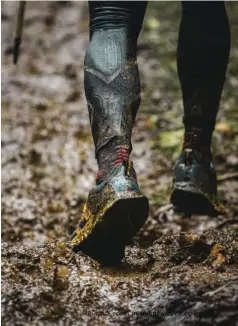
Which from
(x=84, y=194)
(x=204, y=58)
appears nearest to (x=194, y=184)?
(x=204, y=58)

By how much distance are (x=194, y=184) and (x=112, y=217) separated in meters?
0.86

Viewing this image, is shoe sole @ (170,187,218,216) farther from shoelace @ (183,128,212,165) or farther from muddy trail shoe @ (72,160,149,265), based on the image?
muddy trail shoe @ (72,160,149,265)

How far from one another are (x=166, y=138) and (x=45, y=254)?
3.19 m

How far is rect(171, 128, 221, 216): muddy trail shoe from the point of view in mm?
2518

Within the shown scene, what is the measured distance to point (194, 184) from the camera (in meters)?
2.53

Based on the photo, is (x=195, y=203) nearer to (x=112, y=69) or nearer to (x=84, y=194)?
(x=112, y=69)

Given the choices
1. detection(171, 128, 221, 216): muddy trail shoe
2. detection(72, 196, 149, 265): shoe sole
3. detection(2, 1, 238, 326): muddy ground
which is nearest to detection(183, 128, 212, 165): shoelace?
detection(171, 128, 221, 216): muddy trail shoe

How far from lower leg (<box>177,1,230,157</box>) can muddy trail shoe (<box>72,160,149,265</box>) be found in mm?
909

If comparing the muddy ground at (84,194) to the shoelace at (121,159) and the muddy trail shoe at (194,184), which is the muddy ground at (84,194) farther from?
the shoelace at (121,159)

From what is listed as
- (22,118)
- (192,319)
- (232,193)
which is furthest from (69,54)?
(192,319)

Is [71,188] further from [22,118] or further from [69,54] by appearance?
[69,54]

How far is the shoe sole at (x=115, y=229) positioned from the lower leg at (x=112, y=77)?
22cm

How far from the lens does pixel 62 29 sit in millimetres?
7457

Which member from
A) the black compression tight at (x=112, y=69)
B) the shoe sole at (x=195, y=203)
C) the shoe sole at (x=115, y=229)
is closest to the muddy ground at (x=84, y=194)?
the shoe sole at (x=115, y=229)
